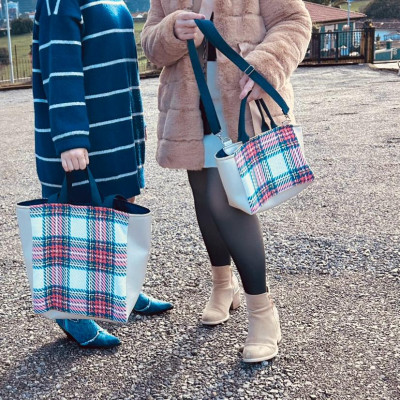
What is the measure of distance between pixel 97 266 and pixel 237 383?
25.1 inches

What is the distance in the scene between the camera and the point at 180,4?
2484 millimetres

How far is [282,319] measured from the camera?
2.91 m

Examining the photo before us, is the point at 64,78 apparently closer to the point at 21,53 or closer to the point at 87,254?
the point at 87,254

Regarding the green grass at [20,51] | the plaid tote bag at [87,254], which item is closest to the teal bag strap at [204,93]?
the plaid tote bag at [87,254]

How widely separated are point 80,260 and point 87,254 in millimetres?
38

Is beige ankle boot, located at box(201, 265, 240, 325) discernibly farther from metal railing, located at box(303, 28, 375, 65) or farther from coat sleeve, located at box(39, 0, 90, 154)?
metal railing, located at box(303, 28, 375, 65)

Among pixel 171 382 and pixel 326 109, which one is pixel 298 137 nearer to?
pixel 171 382

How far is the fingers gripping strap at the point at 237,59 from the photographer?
7.40 ft

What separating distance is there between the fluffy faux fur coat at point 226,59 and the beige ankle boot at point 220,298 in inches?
22.6

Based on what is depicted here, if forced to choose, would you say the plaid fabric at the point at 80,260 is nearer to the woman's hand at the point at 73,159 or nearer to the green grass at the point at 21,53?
the woman's hand at the point at 73,159

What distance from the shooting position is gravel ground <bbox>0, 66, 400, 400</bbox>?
7.79ft

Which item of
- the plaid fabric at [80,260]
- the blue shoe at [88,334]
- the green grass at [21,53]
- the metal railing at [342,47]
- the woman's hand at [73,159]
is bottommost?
the green grass at [21,53]

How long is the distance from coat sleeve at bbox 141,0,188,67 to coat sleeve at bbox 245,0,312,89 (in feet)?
0.87

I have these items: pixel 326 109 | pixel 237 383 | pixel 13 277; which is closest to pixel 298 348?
pixel 237 383
